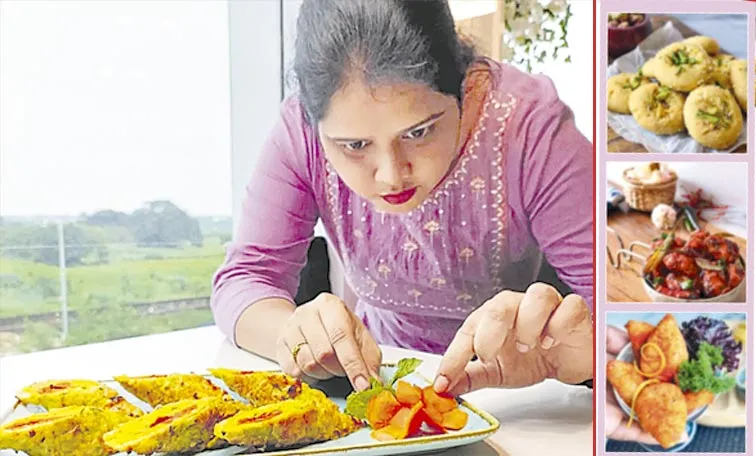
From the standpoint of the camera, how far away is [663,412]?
1306mm

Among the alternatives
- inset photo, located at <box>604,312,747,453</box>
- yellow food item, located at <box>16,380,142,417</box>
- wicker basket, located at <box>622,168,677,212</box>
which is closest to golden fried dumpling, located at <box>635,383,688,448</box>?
inset photo, located at <box>604,312,747,453</box>

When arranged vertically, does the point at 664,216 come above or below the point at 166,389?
above

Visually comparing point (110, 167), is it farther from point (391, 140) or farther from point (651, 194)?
point (651, 194)

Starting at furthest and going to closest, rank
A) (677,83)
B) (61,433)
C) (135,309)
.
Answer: (135,309), (677,83), (61,433)

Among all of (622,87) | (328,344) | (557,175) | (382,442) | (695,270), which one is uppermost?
(622,87)

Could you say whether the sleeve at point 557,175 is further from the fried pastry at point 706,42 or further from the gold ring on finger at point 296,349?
the gold ring on finger at point 296,349

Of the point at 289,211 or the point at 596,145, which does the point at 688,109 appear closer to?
the point at 596,145

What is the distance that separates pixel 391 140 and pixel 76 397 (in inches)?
20.7

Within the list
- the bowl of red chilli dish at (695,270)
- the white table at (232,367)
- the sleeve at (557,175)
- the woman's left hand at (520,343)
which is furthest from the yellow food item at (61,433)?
the bowl of red chilli dish at (695,270)

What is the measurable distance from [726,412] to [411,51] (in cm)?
64

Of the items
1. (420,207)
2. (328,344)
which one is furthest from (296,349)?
(420,207)

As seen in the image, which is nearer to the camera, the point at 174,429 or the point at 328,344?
the point at 174,429

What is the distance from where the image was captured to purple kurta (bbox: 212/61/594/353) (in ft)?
4.28

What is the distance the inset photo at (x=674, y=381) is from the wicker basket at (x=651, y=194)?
0.48 ft
